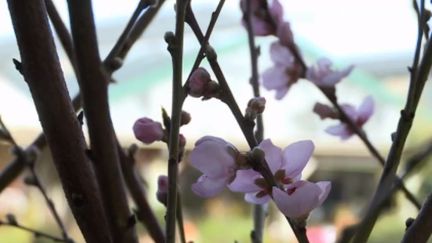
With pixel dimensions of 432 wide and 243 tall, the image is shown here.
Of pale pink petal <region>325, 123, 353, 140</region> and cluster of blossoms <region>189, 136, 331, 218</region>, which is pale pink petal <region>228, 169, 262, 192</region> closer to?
cluster of blossoms <region>189, 136, 331, 218</region>

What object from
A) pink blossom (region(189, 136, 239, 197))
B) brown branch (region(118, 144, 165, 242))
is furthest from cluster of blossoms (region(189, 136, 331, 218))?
brown branch (region(118, 144, 165, 242))

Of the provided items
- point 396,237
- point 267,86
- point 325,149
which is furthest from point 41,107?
point 325,149

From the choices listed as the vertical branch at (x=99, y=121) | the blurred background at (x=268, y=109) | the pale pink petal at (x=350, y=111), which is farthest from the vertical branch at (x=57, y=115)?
the blurred background at (x=268, y=109)

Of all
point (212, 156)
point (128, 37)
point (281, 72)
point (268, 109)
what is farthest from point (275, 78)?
point (268, 109)

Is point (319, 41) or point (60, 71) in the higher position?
point (319, 41)

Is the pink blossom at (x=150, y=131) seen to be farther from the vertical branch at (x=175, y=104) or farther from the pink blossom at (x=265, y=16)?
the pink blossom at (x=265, y=16)

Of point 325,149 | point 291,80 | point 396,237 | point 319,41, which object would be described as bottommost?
point 396,237

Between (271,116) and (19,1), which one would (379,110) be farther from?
(19,1)
